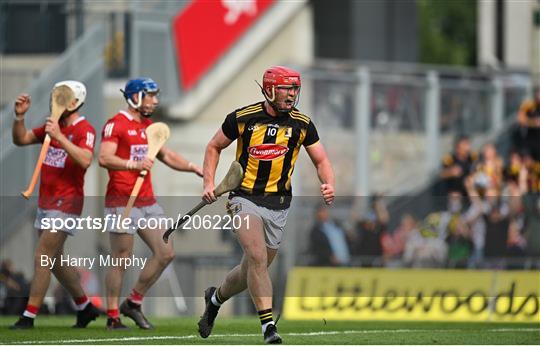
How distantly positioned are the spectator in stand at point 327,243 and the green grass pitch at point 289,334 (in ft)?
19.0

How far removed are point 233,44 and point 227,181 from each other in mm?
17540

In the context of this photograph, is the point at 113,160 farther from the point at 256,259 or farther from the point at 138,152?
the point at 256,259

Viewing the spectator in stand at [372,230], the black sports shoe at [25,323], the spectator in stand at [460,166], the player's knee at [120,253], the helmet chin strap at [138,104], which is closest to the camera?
the black sports shoe at [25,323]

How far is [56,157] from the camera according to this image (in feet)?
51.6

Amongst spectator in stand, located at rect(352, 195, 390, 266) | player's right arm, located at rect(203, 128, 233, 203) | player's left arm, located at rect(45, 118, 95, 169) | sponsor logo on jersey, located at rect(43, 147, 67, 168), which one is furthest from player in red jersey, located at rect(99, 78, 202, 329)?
spectator in stand, located at rect(352, 195, 390, 266)

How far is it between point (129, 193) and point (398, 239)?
903 centimetres

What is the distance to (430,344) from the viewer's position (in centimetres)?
1398

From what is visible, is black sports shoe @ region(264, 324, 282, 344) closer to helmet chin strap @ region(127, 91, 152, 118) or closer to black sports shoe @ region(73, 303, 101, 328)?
black sports shoe @ region(73, 303, 101, 328)

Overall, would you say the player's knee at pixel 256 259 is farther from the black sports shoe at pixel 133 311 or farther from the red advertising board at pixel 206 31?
the red advertising board at pixel 206 31

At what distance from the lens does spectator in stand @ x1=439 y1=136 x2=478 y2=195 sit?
25.9m

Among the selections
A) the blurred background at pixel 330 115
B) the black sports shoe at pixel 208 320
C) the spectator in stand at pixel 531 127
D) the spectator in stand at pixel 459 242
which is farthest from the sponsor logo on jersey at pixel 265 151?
the spectator in stand at pixel 531 127

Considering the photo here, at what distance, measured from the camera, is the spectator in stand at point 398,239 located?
2376 cm

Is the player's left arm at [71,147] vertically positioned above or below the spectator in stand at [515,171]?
above

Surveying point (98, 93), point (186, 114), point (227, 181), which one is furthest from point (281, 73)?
point (186, 114)
